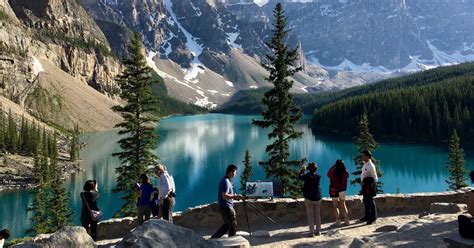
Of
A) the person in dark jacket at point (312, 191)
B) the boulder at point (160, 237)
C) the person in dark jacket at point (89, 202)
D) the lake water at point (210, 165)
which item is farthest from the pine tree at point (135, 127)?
the boulder at point (160, 237)

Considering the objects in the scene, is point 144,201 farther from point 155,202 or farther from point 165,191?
point 165,191

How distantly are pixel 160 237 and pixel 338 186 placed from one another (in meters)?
9.65

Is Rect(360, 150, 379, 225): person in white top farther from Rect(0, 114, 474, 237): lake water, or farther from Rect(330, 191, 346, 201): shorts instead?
Rect(0, 114, 474, 237): lake water

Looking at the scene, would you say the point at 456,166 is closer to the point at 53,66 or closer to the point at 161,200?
the point at 161,200

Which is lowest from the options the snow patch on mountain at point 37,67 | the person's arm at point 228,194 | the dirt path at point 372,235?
the dirt path at point 372,235

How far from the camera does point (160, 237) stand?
34.2 feet

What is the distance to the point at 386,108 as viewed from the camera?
5541 inches

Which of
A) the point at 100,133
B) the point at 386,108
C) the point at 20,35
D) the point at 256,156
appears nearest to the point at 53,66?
the point at 20,35

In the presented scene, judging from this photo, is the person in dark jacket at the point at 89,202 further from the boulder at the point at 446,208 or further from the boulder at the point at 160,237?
the boulder at the point at 446,208

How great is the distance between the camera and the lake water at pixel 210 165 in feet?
203

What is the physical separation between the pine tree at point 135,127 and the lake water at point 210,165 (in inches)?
867

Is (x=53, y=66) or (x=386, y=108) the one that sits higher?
(x=53, y=66)

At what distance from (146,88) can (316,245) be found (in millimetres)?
24842

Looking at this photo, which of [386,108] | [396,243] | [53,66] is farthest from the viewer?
[53,66]
